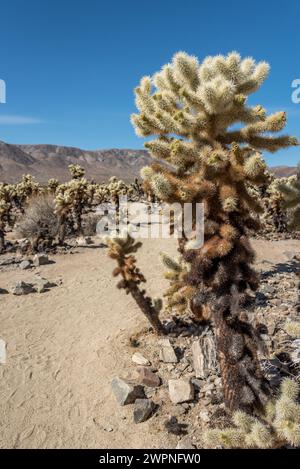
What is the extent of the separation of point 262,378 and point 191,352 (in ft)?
6.51

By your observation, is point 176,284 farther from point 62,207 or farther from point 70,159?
point 70,159

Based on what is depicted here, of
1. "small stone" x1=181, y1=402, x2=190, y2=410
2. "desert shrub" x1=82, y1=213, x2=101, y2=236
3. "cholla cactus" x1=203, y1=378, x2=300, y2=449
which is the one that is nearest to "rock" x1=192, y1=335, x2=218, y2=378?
"small stone" x1=181, y1=402, x2=190, y2=410

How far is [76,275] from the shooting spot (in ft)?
34.7

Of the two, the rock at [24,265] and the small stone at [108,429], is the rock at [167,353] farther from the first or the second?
the rock at [24,265]

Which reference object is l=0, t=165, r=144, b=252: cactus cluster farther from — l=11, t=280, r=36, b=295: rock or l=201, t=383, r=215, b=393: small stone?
l=201, t=383, r=215, b=393: small stone

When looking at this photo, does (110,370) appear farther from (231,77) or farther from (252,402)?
(231,77)

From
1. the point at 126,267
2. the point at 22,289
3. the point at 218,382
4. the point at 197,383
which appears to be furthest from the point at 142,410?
the point at 22,289

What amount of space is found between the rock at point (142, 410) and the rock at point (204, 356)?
2.73 ft

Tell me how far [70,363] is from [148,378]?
1507 millimetres

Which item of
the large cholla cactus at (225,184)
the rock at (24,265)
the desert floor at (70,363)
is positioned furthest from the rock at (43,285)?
the large cholla cactus at (225,184)

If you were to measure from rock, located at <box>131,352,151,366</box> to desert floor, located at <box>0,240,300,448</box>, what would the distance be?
0.40 ft

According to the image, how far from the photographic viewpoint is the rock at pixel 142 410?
4.48 m

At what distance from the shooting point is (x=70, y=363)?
5.89 meters

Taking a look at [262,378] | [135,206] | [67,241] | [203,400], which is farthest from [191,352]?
[135,206]
